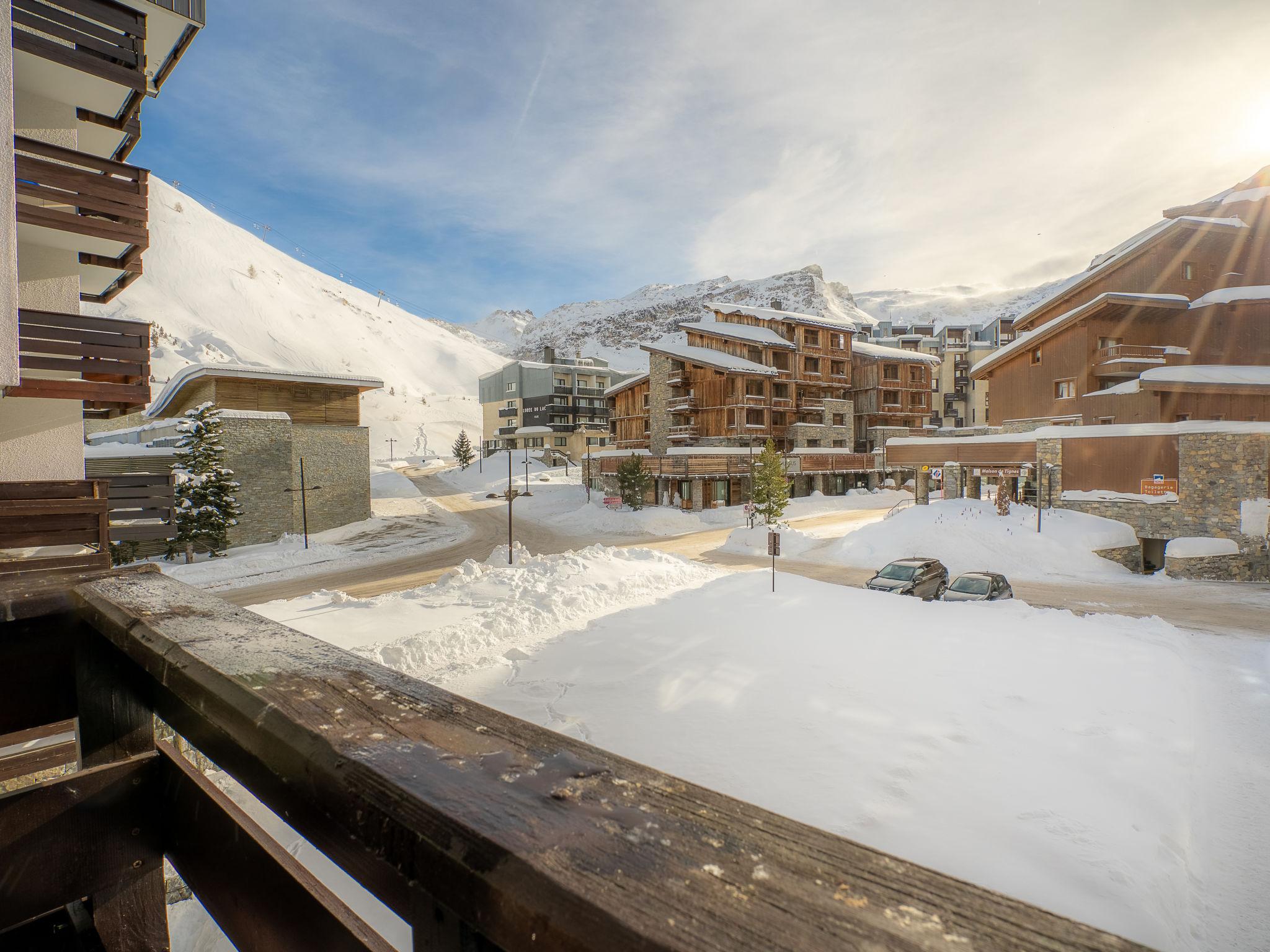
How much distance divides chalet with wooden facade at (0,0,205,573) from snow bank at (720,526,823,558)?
863 inches

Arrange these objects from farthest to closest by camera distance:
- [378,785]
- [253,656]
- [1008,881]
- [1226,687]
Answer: [1226,687] → [1008,881] → [253,656] → [378,785]

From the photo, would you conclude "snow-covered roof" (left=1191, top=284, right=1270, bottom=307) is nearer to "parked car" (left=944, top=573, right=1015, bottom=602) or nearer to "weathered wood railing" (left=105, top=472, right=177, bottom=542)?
"parked car" (left=944, top=573, right=1015, bottom=602)

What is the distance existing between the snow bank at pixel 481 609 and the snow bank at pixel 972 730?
87 centimetres

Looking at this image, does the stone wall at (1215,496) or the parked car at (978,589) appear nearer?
the parked car at (978,589)

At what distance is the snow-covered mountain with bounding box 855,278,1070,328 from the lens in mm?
163125

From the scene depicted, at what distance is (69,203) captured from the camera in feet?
26.4

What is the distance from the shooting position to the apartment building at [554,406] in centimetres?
7538

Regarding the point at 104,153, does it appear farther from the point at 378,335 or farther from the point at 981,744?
the point at 378,335

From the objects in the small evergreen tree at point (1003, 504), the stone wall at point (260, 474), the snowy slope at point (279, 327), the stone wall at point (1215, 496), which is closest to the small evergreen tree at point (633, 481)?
the stone wall at point (260, 474)

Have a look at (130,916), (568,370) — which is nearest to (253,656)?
(130,916)

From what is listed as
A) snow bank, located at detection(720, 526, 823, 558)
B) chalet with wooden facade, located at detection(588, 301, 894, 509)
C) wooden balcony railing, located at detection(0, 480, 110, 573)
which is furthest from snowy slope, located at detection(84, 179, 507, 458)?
wooden balcony railing, located at detection(0, 480, 110, 573)

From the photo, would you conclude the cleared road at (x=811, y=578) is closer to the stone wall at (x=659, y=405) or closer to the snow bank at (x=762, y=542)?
the snow bank at (x=762, y=542)

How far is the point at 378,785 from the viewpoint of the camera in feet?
2.90

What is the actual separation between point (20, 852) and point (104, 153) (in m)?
14.0
